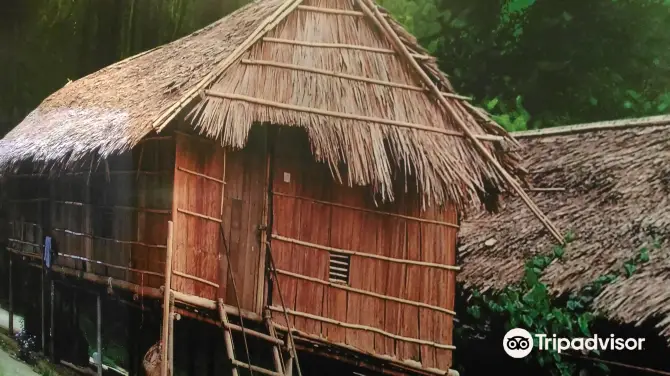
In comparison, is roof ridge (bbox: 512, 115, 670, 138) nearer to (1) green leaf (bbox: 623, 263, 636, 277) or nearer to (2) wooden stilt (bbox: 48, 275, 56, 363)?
(1) green leaf (bbox: 623, 263, 636, 277)

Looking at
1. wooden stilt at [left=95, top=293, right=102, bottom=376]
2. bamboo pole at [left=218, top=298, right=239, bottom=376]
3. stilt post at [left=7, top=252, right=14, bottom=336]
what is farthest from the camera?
stilt post at [left=7, top=252, right=14, bottom=336]

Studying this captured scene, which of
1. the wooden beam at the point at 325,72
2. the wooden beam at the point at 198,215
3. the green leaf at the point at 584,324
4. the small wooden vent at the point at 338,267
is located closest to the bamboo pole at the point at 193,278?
the wooden beam at the point at 198,215

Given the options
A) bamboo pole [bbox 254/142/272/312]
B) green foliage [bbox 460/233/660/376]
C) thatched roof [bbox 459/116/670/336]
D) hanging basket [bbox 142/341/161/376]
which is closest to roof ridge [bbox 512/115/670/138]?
thatched roof [bbox 459/116/670/336]

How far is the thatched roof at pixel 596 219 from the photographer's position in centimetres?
215

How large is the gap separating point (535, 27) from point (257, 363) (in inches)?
62.3

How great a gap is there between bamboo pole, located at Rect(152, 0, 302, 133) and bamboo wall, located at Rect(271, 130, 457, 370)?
0.34 m

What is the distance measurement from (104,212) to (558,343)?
1.75 metres

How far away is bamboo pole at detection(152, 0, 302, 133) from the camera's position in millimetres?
2143

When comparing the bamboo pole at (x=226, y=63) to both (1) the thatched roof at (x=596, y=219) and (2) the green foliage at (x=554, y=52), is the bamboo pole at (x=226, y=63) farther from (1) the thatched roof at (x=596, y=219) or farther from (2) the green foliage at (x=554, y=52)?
(1) the thatched roof at (x=596, y=219)

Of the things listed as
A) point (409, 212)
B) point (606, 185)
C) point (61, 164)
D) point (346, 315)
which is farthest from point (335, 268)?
point (61, 164)

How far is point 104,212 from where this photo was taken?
256 cm

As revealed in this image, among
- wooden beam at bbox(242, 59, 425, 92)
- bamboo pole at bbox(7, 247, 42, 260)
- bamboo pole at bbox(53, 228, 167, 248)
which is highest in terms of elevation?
wooden beam at bbox(242, 59, 425, 92)

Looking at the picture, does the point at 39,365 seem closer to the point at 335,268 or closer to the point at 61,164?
the point at 61,164

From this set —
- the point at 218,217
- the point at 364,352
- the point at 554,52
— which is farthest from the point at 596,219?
the point at 218,217
